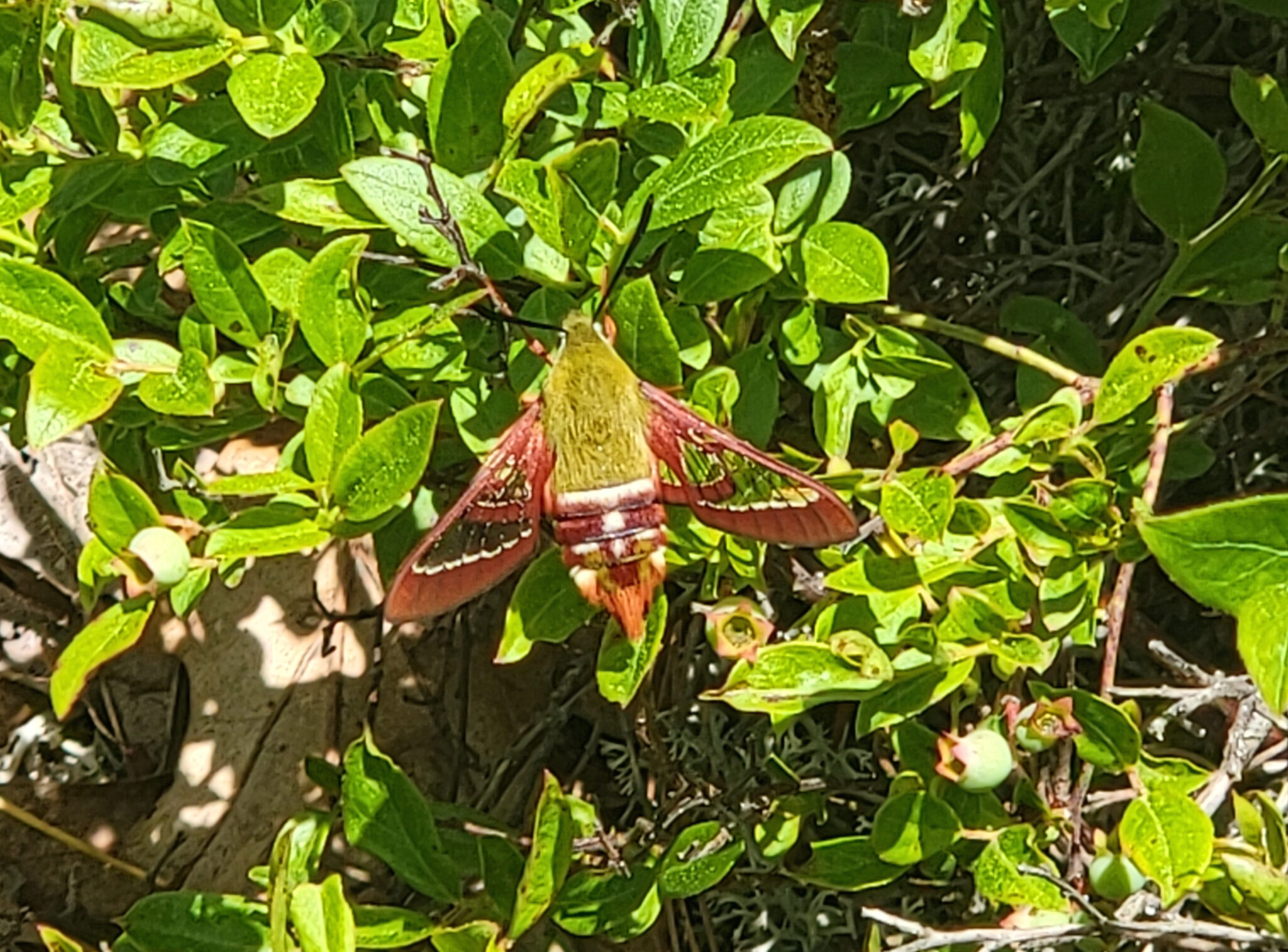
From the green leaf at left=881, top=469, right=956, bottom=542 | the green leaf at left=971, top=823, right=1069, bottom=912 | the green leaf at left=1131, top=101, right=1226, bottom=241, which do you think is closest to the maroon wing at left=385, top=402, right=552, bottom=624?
the green leaf at left=881, top=469, right=956, bottom=542

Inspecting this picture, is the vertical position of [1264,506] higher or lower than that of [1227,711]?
higher

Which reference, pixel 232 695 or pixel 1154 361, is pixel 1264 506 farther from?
pixel 232 695

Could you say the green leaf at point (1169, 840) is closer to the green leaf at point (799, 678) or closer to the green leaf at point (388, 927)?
the green leaf at point (799, 678)

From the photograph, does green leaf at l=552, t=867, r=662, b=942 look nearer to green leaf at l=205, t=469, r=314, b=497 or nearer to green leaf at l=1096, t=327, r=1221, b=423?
green leaf at l=205, t=469, r=314, b=497

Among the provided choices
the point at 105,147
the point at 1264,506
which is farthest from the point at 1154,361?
the point at 105,147

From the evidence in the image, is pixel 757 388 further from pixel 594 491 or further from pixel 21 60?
pixel 21 60

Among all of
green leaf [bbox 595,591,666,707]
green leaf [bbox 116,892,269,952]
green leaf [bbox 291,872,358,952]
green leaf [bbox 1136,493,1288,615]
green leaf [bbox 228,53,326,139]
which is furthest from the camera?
green leaf [bbox 116,892,269,952]

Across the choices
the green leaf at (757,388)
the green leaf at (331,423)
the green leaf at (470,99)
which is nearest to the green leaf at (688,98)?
the green leaf at (470,99)
